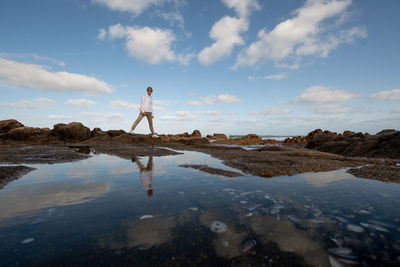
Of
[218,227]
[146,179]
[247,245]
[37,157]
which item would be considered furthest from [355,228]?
[37,157]

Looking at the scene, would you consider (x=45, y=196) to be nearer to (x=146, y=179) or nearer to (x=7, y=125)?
(x=146, y=179)

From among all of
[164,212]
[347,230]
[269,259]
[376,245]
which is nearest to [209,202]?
[164,212]

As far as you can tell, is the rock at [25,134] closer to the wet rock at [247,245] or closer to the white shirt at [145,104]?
the white shirt at [145,104]

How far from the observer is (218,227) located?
183 cm

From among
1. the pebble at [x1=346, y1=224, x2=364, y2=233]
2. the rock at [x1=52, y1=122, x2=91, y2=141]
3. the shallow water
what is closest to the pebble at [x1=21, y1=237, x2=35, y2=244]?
the shallow water

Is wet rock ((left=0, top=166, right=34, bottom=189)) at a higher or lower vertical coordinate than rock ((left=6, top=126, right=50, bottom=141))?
lower

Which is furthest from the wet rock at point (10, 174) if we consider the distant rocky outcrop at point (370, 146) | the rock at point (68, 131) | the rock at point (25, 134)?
the rock at point (25, 134)

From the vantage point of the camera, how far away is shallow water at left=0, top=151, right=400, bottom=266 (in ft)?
4.52

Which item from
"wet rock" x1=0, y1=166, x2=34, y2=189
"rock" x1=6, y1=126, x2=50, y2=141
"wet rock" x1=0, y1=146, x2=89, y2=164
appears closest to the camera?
"wet rock" x1=0, y1=166, x2=34, y2=189

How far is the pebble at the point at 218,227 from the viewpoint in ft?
5.79

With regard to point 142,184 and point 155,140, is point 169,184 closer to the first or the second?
point 142,184

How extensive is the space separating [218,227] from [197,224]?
0.20 metres

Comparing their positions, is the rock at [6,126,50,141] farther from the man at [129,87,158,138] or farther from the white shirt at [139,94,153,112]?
the white shirt at [139,94,153,112]

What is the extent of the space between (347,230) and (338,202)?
32.8 inches
